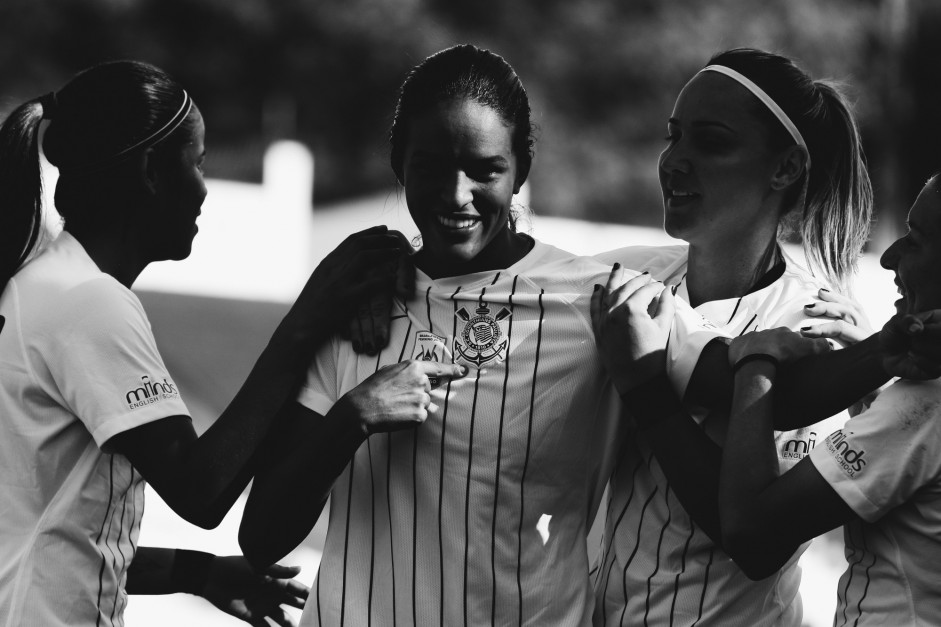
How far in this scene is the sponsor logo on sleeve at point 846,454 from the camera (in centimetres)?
230

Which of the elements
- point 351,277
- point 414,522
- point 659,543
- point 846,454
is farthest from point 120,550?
point 846,454

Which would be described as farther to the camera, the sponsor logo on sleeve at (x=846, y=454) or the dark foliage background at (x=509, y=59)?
the dark foliage background at (x=509, y=59)

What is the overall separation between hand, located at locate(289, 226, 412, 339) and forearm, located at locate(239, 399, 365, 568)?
244 millimetres

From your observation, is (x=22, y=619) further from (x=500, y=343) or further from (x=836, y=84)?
(x=836, y=84)

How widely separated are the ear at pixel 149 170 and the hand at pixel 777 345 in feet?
4.43

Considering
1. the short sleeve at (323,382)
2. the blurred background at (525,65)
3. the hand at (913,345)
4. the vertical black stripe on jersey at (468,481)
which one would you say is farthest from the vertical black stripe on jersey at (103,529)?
the blurred background at (525,65)

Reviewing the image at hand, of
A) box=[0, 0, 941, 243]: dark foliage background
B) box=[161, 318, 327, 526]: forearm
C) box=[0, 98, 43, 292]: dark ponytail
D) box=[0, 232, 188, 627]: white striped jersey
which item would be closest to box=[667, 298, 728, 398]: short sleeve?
box=[161, 318, 327, 526]: forearm

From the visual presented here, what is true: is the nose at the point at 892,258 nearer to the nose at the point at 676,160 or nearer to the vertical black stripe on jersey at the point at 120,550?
the nose at the point at 676,160

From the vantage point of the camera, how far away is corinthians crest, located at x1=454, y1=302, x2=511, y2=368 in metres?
2.54

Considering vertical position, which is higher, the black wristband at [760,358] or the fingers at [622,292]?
the fingers at [622,292]

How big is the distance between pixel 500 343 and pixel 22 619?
1.11 metres

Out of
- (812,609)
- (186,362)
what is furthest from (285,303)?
(812,609)

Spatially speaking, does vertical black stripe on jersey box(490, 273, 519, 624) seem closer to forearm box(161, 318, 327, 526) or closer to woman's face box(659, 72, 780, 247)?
forearm box(161, 318, 327, 526)

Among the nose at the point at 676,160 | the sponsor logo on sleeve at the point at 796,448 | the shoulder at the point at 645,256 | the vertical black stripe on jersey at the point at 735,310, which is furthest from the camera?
the shoulder at the point at 645,256
